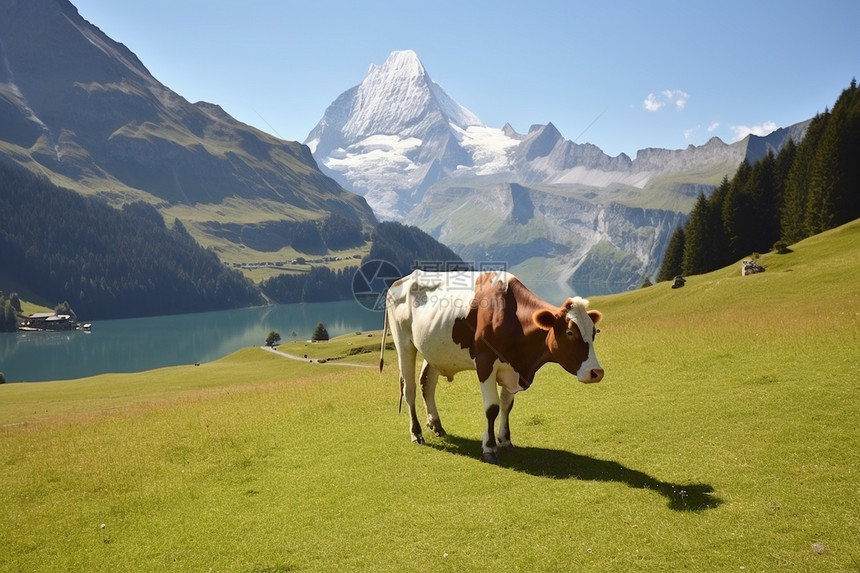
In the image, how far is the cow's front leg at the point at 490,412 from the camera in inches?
473

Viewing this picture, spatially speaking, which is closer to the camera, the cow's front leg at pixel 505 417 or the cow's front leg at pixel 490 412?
the cow's front leg at pixel 490 412

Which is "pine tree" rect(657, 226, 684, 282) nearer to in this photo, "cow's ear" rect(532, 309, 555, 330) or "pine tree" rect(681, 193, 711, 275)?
"pine tree" rect(681, 193, 711, 275)

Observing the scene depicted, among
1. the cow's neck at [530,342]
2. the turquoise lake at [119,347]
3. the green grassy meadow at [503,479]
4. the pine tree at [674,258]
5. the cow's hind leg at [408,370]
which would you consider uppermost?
the pine tree at [674,258]

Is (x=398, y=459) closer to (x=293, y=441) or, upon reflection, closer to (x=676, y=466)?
(x=293, y=441)

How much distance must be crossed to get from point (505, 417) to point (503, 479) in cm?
194

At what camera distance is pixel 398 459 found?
12930 millimetres

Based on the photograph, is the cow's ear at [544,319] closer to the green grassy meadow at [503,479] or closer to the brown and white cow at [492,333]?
the brown and white cow at [492,333]

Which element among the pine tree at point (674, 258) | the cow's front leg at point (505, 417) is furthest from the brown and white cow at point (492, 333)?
the pine tree at point (674, 258)

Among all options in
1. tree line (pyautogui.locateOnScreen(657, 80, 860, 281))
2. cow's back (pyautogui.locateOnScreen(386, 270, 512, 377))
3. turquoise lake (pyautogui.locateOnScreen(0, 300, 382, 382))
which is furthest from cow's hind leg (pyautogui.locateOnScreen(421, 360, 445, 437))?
turquoise lake (pyautogui.locateOnScreen(0, 300, 382, 382))

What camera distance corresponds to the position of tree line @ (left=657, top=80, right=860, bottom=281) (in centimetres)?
6269

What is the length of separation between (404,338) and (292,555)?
6793mm

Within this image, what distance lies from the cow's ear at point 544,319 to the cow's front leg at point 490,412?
6.69ft

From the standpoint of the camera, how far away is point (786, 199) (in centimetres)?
7281

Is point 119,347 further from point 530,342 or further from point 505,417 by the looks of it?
point 530,342
